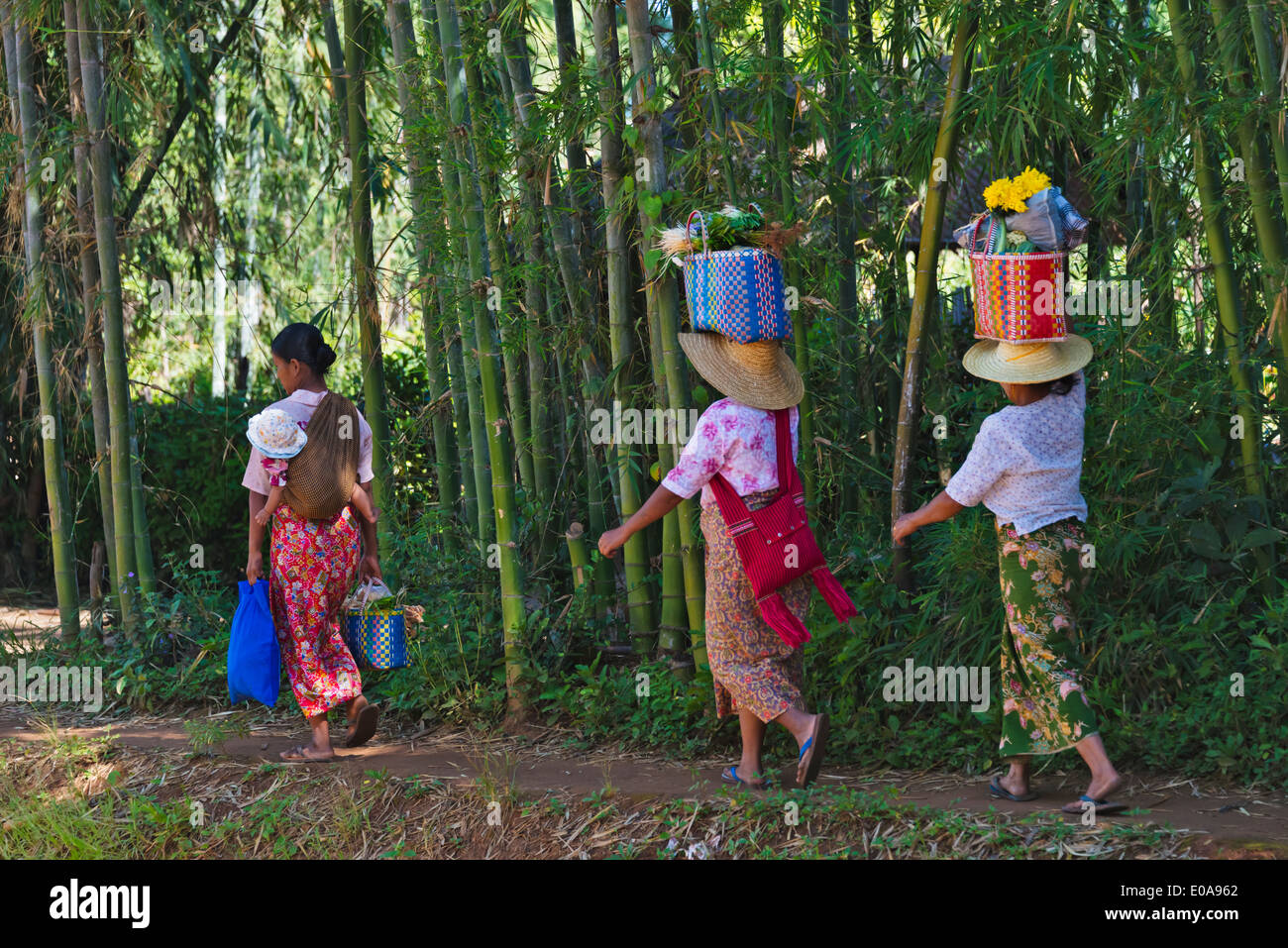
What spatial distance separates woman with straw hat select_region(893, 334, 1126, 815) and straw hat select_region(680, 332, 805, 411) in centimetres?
53

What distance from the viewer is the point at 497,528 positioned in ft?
15.8

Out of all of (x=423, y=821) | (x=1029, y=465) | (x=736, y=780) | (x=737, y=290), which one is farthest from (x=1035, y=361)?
(x=423, y=821)

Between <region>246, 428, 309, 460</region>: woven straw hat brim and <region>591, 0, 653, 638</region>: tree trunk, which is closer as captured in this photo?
<region>246, 428, 309, 460</region>: woven straw hat brim

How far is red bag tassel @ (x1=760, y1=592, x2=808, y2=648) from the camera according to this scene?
12.6 ft

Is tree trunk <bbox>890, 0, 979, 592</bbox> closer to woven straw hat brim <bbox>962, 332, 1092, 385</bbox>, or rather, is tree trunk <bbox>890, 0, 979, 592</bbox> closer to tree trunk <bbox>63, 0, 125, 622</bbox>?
woven straw hat brim <bbox>962, 332, 1092, 385</bbox>

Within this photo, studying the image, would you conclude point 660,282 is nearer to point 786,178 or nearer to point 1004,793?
point 786,178

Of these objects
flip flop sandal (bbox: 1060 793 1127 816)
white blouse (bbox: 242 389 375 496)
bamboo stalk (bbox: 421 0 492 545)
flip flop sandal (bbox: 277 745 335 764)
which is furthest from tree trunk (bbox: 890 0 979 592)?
flip flop sandal (bbox: 277 745 335 764)

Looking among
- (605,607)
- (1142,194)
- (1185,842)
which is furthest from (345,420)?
(1142,194)

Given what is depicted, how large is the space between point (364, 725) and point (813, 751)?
64.7 inches

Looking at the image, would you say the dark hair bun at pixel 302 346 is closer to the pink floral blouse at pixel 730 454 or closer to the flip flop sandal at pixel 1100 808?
the pink floral blouse at pixel 730 454

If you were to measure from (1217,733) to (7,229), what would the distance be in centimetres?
583

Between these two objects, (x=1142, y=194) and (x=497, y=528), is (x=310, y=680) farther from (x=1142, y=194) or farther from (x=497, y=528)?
(x=1142, y=194)

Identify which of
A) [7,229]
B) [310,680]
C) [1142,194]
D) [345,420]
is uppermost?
[7,229]
